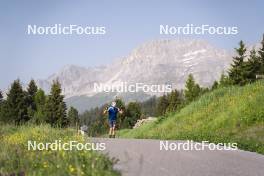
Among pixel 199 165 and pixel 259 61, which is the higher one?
pixel 259 61

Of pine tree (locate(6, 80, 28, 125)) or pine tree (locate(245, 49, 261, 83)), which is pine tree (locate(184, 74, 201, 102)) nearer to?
pine tree (locate(245, 49, 261, 83))

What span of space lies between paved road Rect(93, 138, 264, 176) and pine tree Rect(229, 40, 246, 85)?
58.4 metres

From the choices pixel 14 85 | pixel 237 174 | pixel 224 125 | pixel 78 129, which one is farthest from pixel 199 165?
pixel 14 85

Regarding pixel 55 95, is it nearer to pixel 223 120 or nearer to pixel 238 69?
pixel 238 69

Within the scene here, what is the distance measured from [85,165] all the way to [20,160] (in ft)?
6.03

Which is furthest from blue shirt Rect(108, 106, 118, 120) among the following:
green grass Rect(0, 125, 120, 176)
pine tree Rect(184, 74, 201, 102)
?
pine tree Rect(184, 74, 201, 102)

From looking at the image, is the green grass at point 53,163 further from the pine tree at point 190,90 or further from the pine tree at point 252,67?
the pine tree at point 190,90

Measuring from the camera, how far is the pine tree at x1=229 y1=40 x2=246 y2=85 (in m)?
74.6

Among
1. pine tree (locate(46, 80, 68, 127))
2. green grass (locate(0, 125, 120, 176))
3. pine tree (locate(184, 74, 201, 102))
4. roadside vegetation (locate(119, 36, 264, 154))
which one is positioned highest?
pine tree (locate(184, 74, 201, 102))

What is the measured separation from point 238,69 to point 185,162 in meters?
63.9

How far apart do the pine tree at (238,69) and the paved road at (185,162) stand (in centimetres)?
5835

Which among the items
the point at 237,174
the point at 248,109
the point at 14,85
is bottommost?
the point at 237,174

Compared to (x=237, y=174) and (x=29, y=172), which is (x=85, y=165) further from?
(x=237, y=174)

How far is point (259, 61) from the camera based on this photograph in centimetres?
7862
